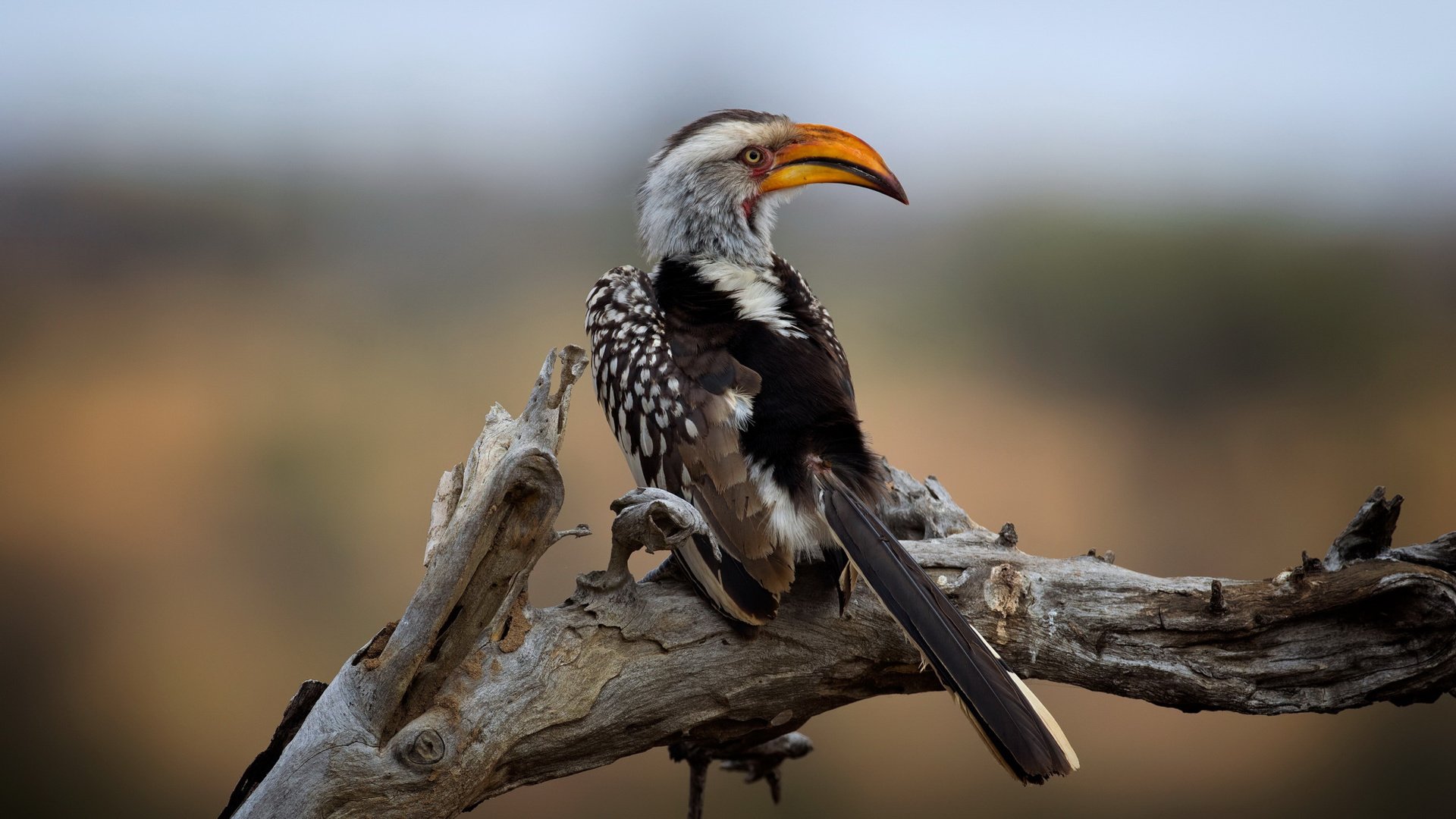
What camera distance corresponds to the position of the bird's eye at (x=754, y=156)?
2.44m

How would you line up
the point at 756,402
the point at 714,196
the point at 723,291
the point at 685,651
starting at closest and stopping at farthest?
the point at 685,651 < the point at 756,402 < the point at 723,291 < the point at 714,196

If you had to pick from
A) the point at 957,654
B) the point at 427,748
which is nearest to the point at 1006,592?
the point at 957,654

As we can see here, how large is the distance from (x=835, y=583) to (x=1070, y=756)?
556 mm

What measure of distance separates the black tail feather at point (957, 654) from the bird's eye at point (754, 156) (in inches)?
38.9

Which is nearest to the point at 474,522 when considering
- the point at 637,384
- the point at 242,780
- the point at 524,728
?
the point at 524,728

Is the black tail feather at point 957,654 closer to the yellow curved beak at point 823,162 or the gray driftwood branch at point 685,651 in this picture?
the gray driftwood branch at point 685,651

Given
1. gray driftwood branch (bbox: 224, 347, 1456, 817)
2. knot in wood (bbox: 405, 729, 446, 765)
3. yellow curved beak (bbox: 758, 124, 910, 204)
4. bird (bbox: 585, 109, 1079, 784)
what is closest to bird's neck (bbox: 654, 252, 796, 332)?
bird (bbox: 585, 109, 1079, 784)

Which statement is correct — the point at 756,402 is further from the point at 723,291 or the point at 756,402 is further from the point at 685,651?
the point at 685,651

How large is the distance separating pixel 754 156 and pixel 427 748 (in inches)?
59.9

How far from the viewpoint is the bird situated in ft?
5.41

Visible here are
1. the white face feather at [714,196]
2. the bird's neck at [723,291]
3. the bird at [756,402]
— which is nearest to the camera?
the bird at [756,402]

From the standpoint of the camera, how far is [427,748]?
1.68 metres

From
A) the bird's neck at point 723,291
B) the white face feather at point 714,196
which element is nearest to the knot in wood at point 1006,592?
the bird's neck at point 723,291

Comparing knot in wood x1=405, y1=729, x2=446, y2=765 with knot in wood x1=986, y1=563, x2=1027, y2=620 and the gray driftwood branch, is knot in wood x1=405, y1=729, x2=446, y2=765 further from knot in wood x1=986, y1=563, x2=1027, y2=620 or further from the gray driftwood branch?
knot in wood x1=986, y1=563, x2=1027, y2=620
